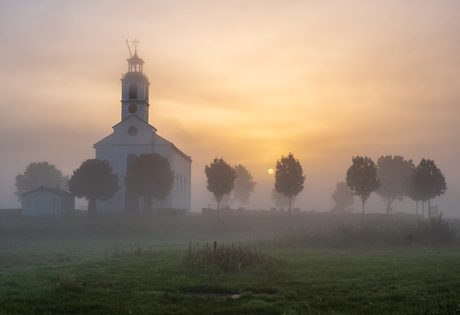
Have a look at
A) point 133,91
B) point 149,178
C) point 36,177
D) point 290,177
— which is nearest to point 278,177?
point 290,177

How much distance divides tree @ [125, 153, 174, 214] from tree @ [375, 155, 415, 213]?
42929 millimetres

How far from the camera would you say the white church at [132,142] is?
64312 mm

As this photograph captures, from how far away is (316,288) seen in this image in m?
11.7

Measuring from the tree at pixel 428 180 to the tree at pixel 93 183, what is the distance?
46059mm

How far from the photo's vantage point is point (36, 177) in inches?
3922

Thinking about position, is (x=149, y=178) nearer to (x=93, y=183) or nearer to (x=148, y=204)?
(x=148, y=204)

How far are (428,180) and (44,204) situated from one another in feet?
188

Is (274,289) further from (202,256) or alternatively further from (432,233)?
(432,233)

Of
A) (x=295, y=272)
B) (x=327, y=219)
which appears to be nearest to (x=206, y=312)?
(x=295, y=272)

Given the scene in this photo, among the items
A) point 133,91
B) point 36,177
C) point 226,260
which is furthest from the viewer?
point 36,177

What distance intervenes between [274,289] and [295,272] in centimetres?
330

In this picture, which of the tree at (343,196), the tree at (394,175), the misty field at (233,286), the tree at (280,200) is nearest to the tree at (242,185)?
the tree at (280,200)

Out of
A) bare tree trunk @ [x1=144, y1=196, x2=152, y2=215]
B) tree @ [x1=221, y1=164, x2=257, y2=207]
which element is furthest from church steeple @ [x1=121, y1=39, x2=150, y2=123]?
tree @ [x1=221, y1=164, x2=257, y2=207]

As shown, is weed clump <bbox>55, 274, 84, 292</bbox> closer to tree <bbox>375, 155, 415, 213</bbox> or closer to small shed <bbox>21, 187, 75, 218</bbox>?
small shed <bbox>21, 187, 75, 218</bbox>
